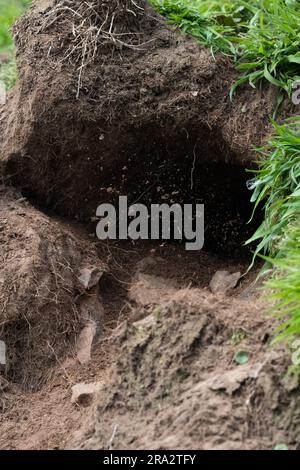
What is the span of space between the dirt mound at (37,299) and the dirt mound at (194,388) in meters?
0.90

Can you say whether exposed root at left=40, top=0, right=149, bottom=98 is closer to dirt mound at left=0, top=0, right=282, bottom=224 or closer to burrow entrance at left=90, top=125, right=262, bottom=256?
dirt mound at left=0, top=0, right=282, bottom=224

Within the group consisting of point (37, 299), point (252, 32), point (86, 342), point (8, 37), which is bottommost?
point (86, 342)

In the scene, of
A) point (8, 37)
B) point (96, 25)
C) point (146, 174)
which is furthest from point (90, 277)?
point (8, 37)

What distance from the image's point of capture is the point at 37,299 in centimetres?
405

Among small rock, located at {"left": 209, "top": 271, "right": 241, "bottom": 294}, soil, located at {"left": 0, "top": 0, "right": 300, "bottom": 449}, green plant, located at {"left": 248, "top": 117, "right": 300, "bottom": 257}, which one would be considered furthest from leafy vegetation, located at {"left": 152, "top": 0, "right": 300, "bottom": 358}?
small rock, located at {"left": 209, "top": 271, "right": 241, "bottom": 294}

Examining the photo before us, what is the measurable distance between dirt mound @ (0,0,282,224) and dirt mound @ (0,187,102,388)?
488mm

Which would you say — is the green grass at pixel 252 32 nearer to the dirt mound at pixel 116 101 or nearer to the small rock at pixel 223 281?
the dirt mound at pixel 116 101

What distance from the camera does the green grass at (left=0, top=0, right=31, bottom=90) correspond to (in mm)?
5500

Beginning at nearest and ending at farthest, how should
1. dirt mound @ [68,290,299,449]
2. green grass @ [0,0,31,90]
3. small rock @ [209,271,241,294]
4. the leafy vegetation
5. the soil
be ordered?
dirt mound @ [68,290,299,449] → the leafy vegetation → the soil → small rock @ [209,271,241,294] → green grass @ [0,0,31,90]

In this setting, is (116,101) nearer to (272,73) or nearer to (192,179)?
(192,179)

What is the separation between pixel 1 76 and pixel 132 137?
155 cm

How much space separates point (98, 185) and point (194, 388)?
6.61 ft

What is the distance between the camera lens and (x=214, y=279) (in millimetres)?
4398
